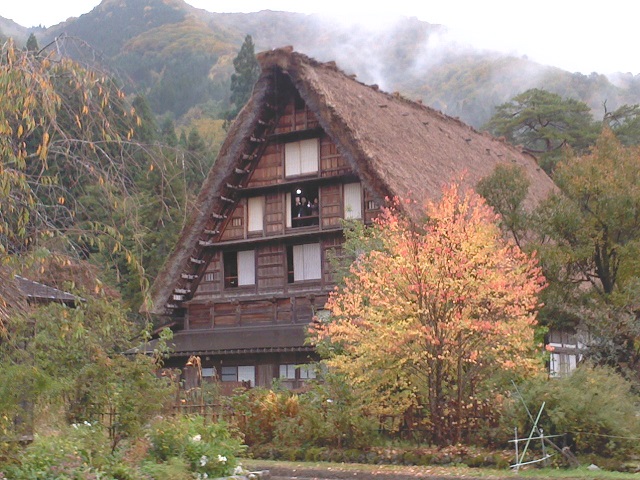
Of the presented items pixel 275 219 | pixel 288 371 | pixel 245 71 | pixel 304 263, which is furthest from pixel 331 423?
pixel 245 71

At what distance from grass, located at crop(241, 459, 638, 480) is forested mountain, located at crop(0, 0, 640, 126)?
86.6 metres

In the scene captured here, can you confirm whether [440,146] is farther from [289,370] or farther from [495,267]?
[495,267]

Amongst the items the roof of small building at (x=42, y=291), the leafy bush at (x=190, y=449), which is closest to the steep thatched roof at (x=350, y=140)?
the roof of small building at (x=42, y=291)

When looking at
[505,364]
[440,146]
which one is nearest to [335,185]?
[440,146]

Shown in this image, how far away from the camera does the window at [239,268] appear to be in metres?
31.2

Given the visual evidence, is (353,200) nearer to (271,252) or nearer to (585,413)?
(271,252)

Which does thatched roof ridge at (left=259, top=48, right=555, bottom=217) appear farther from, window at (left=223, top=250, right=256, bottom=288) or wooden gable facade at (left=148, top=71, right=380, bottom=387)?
window at (left=223, top=250, right=256, bottom=288)

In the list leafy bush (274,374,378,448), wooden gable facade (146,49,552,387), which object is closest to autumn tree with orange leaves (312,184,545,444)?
leafy bush (274,374,378,448)

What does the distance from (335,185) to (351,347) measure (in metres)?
12.7

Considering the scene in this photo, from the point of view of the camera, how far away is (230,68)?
136875 mm

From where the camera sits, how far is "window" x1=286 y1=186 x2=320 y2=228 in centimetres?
3078

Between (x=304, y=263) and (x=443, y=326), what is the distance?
13460 millimetres

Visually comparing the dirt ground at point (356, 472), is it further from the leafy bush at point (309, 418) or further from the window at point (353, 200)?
the window at point (353, 200)

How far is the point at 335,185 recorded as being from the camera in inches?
1181
